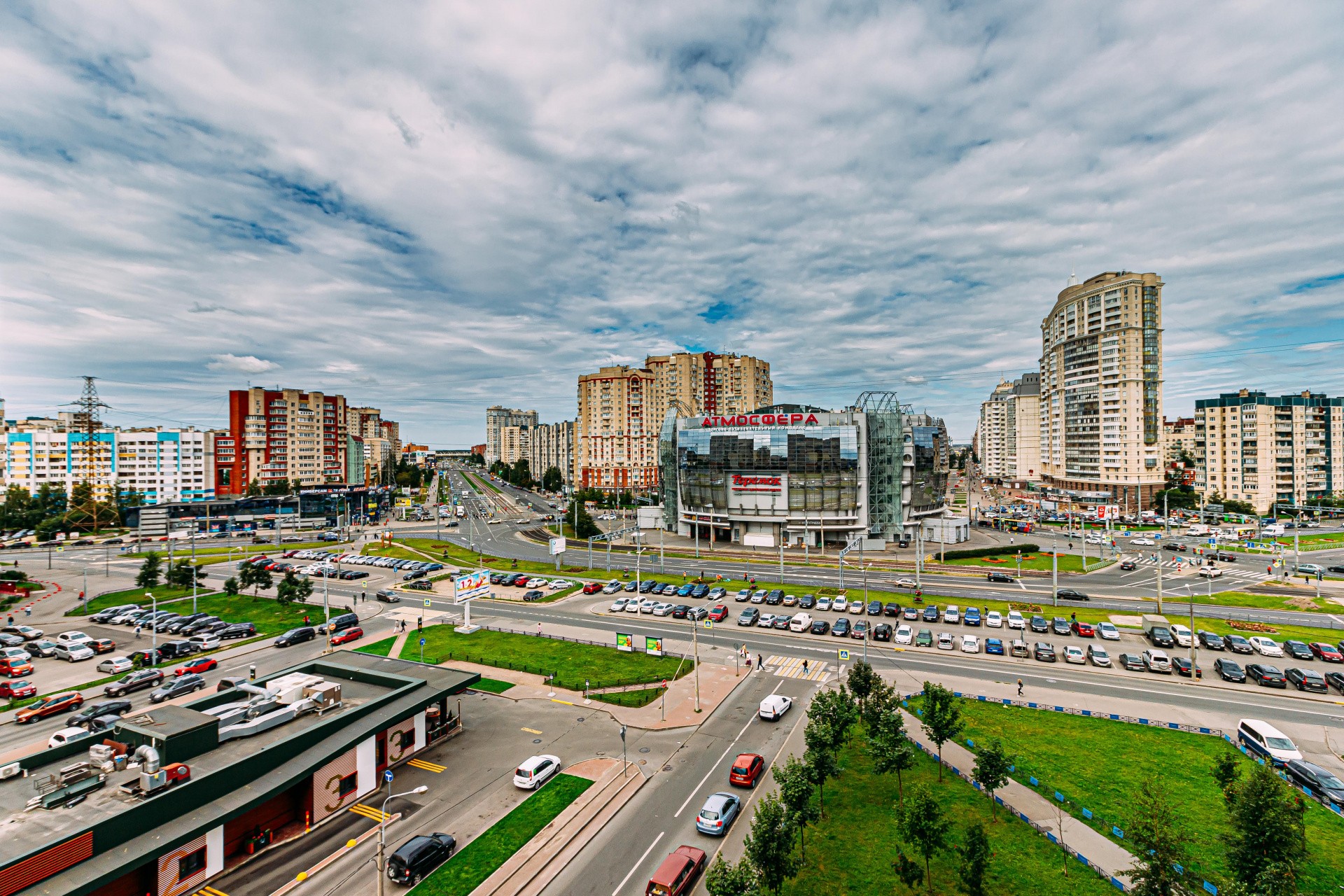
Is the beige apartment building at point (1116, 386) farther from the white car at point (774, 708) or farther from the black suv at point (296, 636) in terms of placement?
the black suv at point (296, 636)

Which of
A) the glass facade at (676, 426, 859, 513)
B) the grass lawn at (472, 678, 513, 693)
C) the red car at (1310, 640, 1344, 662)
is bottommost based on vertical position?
the grass lawn at (472, 678, 513, 693)

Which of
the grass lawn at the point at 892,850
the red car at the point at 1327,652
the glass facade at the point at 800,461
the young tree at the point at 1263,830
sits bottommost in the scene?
the grass lawn at the point at 892,850

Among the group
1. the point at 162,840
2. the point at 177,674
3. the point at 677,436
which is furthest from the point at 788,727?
the point at 677,436

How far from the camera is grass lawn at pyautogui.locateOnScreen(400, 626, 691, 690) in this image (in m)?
41.7

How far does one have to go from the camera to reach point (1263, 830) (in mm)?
17375

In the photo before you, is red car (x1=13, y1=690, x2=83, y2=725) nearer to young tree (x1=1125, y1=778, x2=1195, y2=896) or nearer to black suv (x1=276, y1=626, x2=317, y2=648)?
black suv (x1=276, y1=626, x2=317, y2=648)

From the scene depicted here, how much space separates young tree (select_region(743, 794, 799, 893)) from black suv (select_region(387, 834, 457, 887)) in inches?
484

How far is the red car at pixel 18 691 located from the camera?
39969 mm

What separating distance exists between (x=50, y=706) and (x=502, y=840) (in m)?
36.2

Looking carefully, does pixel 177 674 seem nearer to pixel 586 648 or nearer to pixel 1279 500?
pixel 586 648

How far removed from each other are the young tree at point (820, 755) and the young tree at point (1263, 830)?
40.3 feet

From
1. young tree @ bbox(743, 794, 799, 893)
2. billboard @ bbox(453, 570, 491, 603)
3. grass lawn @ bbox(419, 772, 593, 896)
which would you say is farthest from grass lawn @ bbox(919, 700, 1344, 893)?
billboard @ bbox(453, 570, 491, 603)

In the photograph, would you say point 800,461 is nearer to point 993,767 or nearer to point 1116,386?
point 993,767

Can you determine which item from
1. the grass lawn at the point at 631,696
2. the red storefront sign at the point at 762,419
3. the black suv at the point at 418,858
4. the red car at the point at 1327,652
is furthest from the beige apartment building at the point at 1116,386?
the black suv at the point at 418,858
